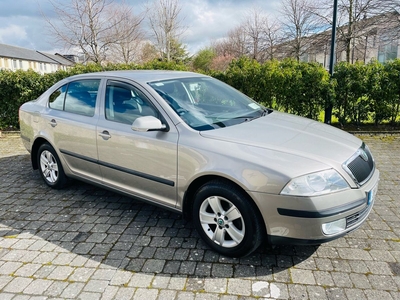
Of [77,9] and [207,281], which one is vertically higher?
[77,9]

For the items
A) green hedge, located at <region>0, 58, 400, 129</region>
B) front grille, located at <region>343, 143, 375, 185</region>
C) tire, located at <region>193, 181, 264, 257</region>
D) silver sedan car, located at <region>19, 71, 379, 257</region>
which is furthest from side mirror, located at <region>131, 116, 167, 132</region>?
green hedge, located at <region>0, 58, 400, 129</region>

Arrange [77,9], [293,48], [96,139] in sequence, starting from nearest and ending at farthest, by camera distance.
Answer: [96,139], [77,9], [293,48]

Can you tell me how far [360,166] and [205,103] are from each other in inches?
67.5

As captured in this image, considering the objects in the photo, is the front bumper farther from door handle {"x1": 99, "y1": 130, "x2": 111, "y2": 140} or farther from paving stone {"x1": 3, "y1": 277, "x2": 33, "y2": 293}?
paving stone {"x1": 3, "y1": 277, "x2": 33, "y2": 293}

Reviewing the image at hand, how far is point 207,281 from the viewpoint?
255 cm

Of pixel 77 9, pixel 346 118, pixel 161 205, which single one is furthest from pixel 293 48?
pixel 161 205

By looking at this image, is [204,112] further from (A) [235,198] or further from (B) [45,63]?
(B) [45,63]

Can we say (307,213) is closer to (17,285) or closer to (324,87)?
(17,285)

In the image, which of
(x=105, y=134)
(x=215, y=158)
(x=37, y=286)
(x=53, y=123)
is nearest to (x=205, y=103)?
(x=215, y=158)

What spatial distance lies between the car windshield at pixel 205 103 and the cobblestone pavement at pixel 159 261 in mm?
1224

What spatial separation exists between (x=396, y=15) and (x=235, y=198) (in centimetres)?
2022

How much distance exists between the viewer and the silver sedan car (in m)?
2.44

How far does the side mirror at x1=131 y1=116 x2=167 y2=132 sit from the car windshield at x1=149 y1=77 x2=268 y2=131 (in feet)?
0.84

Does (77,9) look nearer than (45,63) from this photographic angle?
Yes
